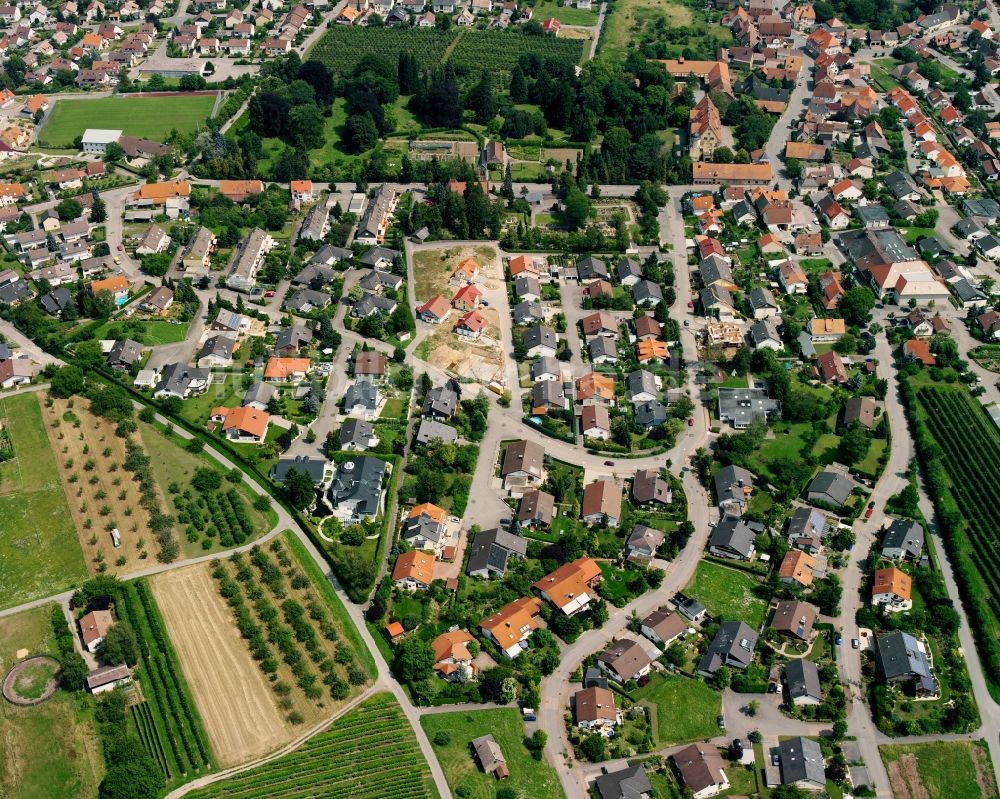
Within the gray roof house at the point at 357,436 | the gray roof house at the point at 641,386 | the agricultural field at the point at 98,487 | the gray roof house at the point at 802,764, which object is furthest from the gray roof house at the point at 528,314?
the gray roof house at the point at 802,764

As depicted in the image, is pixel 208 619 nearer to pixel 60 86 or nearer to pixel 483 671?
pixel 483 671

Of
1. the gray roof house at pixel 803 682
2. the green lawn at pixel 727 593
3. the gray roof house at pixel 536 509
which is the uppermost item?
the gray roof house at pixel 803 682

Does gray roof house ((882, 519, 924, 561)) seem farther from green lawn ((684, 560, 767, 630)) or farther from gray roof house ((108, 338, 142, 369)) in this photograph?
gray roof house ((108, 338, 142, 369))

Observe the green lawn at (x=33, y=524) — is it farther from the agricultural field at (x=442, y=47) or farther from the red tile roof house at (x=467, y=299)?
the agricultural field at (x=442, y=47)

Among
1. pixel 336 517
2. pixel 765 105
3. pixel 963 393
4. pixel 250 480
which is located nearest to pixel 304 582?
pixel 336 517

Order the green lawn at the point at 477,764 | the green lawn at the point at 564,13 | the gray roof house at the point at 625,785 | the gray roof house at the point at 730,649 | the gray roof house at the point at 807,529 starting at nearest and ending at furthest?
1. the gray roof house at the point at 625,785
2. the green lawn at the point at 477,764
3. the gray roof house at the point at 730,649
4. the gray roof house at the point at 807,529
5. the green lawn at the point at 564,13

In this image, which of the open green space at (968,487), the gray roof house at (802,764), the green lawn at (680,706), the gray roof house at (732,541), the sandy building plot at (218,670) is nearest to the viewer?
the gray roof house at (802,764)

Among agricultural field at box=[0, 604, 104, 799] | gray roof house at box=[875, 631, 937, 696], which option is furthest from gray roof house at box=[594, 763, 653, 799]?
agricultural field at box=[0, 604, 104, 799]
